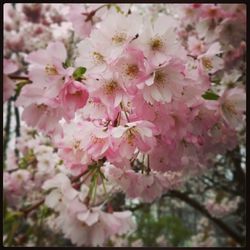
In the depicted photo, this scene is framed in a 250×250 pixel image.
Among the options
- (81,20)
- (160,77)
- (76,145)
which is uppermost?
(81,20)

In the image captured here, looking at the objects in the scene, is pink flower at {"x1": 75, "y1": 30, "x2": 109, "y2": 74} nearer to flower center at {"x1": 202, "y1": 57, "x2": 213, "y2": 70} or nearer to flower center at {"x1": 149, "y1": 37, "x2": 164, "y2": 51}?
flower center at {"x1": 149, "y1": 37, "x2": 164, "y2": 51}

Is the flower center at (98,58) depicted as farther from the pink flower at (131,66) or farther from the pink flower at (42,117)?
the pink flower at (42,117)

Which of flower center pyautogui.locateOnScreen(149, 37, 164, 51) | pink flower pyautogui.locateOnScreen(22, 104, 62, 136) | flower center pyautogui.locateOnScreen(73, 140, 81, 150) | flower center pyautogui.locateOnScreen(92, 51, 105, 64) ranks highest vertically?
flower center pyautogui.locateOnScreen(149, 37, 164, 51)

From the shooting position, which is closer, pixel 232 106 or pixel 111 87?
pixel 111 87

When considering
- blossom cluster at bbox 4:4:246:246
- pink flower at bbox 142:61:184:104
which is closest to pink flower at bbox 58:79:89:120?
blossom cluster at bbox 4:4:246:246

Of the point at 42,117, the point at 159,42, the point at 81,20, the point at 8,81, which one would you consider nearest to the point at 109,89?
the point at 159,42

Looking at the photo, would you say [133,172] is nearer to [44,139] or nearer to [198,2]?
[198,2]

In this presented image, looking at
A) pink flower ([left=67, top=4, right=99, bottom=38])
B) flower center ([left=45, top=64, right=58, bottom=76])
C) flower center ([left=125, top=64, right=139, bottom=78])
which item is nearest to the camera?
flower center ([left=125, top=64, right=139, bottom=78])

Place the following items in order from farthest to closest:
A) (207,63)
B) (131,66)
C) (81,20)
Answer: (81,20), (207,63), (131,66)

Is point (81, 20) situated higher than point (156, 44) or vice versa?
point (81, 20)

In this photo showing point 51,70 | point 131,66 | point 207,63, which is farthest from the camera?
point 207,63

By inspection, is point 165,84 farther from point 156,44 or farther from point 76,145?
point 76,145
